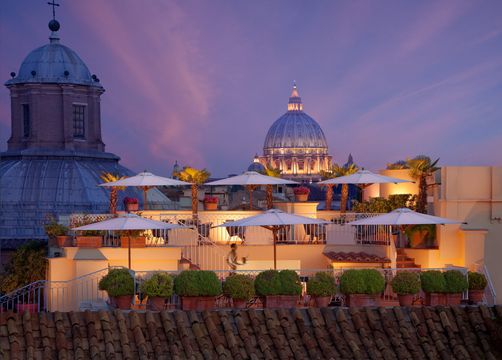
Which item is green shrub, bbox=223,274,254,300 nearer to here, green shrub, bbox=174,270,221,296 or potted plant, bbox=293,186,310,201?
green shrub, bbox=174,270,221,296

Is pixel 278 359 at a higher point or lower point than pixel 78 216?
lower

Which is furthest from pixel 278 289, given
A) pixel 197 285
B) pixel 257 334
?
pixel 257 334

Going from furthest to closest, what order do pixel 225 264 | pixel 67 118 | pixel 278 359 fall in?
pixel 67 118
pixel 225 264
pixel 278 359

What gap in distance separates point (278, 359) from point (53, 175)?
53.5 meters

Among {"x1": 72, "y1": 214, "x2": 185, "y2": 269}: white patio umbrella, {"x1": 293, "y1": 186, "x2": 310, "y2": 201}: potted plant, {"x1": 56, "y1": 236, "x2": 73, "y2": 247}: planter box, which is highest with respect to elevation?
{"x1": 293, "y1": 186, "x2": 310, "y2": 201}: potted plant

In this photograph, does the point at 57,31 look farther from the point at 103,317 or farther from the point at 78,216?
the point at 103,317

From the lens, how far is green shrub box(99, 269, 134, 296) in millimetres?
17891

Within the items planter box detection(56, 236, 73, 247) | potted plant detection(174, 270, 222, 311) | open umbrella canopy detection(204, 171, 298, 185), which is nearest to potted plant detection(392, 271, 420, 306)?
potted plant detection(174, 270, 222, 311)

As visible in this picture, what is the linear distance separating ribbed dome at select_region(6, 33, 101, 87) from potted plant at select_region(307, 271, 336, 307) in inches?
1940

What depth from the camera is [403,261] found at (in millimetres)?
24812

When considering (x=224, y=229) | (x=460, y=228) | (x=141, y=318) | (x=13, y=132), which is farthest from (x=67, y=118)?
(x=141, y=318)

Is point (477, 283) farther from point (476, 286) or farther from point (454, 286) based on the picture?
point (454, 286)

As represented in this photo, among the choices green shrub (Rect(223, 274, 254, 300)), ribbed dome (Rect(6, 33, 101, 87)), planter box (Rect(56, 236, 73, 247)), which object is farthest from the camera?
ribbed dome (Rect(6, 33, 101, 87))

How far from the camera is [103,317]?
16.2 metres
